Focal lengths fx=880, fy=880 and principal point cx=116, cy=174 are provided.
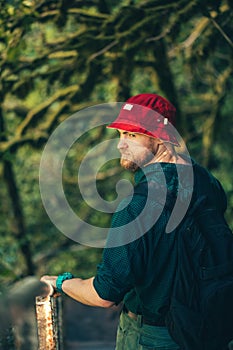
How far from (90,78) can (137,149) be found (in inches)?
166

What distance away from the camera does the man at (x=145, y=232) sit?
3.68 metres

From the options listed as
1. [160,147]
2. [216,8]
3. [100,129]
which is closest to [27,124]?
[100,129]

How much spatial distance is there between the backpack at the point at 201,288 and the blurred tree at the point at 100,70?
5.47ft

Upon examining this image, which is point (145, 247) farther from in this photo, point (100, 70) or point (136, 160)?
point (100, 70)

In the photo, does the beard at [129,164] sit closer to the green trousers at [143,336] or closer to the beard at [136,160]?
the beard at [136,160]

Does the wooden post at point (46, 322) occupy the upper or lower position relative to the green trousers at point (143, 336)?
upper

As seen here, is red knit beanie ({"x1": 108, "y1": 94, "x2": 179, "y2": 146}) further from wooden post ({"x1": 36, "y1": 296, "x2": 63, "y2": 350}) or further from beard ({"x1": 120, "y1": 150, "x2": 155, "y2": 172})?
wooden post ({"x1": 36, "y1": 296, "x2": 63, "y2": 350})

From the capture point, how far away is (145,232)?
145 inches

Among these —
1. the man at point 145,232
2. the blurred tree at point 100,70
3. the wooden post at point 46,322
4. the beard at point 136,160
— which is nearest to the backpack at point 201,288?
the man at point 145,232

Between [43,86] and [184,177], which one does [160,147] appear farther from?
[43,86]

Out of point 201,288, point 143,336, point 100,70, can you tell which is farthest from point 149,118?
point 100,70

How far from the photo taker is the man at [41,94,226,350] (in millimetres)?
3682

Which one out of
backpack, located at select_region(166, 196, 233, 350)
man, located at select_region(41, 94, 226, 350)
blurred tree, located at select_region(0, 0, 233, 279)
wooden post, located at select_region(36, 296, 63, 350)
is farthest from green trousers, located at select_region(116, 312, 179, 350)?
blurred tree, located at select_region(0, 0, 233, 279)

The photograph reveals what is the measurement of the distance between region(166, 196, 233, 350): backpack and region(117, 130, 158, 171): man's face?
315 mm
